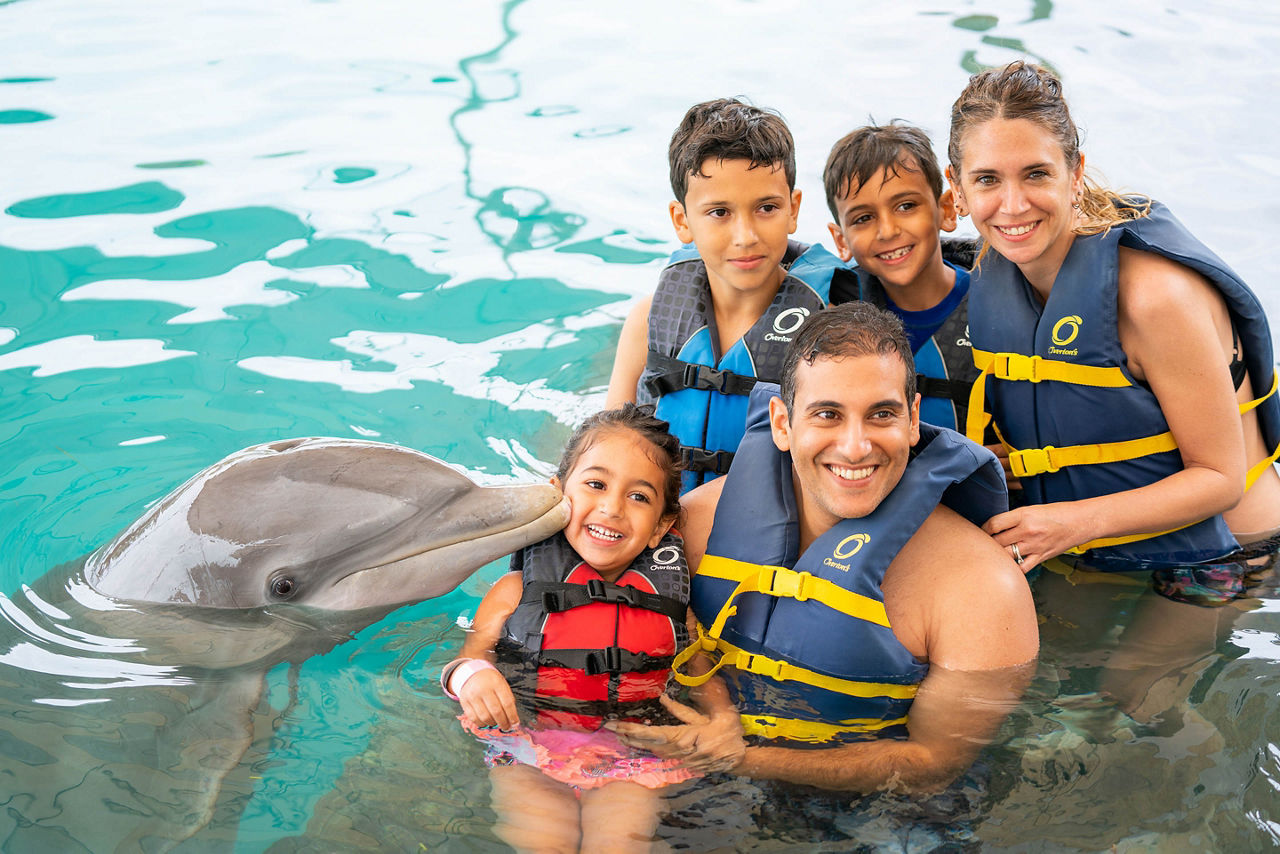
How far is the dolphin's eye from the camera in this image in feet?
12.8

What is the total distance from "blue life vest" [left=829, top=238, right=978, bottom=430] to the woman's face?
633 mm

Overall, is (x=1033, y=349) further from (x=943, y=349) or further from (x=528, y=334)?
(x=528, y=334)

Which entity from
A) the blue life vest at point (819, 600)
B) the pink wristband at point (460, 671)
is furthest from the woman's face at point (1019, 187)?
the pink wristband at point (460, 671)

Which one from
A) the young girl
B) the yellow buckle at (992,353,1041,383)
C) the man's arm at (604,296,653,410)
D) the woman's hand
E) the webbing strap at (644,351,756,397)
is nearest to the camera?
the young girl

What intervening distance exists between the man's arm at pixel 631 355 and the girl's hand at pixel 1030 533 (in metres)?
1.98

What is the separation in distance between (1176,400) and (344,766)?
3208 millimetres

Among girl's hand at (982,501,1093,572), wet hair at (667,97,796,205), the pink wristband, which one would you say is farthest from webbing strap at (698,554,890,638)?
wet hair at (667,97,796,205)

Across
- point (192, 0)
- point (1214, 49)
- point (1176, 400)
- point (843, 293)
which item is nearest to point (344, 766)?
point (843, 293)

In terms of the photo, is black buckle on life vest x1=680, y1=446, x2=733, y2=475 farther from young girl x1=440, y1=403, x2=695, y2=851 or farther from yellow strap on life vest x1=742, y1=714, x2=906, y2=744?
yellow strap on life vest x1=742, y1=714, x2=906, y2=744

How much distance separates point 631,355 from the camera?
5.46 metres

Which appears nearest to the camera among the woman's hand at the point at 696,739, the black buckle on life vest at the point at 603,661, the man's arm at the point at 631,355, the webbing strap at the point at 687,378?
the woman's hand at the point at 696,739

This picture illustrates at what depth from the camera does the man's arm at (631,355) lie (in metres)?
5.43

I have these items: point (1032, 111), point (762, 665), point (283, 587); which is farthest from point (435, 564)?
point (1032, 111)

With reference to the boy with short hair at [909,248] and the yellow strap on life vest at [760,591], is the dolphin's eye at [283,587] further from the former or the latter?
the boy with short hair at [909,248]
